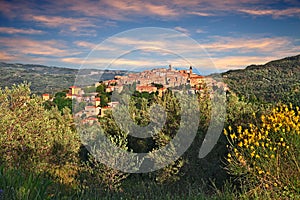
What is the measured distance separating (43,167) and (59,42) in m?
9.33

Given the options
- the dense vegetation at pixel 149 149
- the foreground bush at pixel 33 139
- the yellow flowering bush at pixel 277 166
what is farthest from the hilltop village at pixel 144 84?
the yellow flowering bush at pixel 277 166

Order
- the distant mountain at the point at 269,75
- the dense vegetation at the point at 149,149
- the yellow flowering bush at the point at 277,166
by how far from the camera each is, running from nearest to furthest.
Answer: the yellow flowering bush at the point at 277,166, the dense vegetation at the point at 149,149, the distant mountain at the point at 269,75

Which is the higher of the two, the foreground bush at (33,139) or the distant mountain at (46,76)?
the distant mountain at (46,76)

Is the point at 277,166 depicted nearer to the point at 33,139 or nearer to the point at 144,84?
the point at 144,84

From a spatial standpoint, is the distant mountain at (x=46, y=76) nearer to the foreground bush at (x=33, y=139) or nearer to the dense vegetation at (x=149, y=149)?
the dense vegetation at (x=149, y=149)

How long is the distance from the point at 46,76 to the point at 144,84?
35.8 ft

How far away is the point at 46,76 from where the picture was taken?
17.5 m

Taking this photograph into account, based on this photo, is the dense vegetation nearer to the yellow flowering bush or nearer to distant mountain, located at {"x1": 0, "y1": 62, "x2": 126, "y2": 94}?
the yellow flowering bush

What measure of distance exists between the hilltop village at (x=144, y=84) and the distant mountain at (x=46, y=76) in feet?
1.15

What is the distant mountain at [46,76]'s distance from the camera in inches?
312

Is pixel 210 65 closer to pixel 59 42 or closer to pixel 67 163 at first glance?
pixel 67 163

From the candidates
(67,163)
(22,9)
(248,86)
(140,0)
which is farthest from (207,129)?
(248,86)

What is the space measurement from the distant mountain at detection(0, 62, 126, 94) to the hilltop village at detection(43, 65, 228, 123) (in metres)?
0.35

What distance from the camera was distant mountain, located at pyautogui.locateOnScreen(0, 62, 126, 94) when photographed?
793 centimetres
